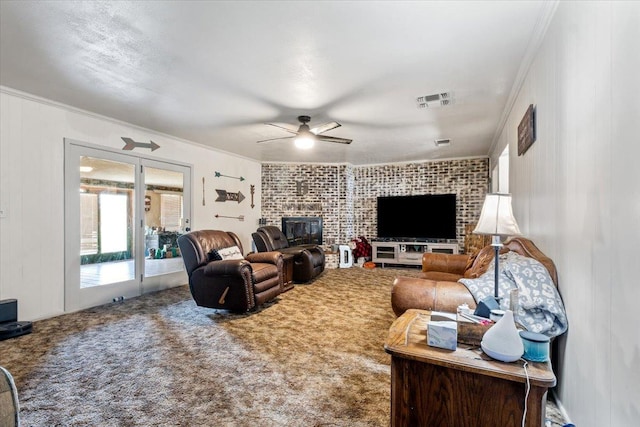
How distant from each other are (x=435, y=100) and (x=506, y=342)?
9.05 feet

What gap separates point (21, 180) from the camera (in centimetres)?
334

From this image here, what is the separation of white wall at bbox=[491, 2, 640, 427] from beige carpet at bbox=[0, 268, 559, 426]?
1.03 metres

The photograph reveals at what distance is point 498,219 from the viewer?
1823mm

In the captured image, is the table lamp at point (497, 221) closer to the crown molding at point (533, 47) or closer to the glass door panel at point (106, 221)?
the crown molding at point (533, 47)

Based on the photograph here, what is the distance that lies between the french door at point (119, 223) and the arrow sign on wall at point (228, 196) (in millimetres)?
684

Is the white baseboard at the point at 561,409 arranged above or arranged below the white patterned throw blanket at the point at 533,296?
below

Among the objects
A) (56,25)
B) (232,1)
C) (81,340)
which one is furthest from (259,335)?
(56,25)

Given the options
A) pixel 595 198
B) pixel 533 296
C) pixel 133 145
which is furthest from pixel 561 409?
pixel 133 145

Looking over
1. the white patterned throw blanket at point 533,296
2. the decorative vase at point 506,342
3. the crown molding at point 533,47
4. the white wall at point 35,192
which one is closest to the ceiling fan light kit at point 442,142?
the crown molding at point 533,47

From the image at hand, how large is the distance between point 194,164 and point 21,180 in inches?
93.0

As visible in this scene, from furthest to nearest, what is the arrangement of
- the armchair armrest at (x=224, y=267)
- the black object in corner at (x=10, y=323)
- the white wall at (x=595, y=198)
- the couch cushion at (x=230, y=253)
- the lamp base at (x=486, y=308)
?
the couch cushion at (x=230, y=253) → the armchair armrest at (x=224, y=267) → the black object in corner at (x=10, y=323) → the lamp base at (x=486, y=308) → the white wall at (x=595, y=198)

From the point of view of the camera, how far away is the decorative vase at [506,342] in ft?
4.07

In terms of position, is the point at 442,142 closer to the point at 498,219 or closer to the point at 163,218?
the point at 498,219

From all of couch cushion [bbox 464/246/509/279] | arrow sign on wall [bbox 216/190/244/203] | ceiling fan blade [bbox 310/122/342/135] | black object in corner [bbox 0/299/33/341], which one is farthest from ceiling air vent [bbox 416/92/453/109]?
black object in corner [bbox 0/299/33/341]
